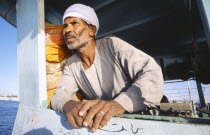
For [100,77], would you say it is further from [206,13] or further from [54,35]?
[206,13]

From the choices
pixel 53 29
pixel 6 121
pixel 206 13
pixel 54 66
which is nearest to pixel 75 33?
pixel 53 29

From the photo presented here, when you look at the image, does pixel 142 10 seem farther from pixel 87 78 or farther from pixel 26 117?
pixel 26 117

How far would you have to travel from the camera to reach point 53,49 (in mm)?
1626

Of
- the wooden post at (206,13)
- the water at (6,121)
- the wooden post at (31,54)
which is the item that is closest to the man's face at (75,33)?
the wooden post at (31,54)

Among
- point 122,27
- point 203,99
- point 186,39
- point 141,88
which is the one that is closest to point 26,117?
point 141,88

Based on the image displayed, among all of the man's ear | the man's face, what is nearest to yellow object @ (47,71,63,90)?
the man's face

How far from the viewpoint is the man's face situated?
5.19ft

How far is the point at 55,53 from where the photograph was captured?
164 cm

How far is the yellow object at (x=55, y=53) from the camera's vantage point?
1.59 meters

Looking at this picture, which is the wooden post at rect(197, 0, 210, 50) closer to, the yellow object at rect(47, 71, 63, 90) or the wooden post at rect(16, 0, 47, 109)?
the wooden post at rect(16, 0, 47, 109)

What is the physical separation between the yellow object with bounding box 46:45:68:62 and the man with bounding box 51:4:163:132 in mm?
137

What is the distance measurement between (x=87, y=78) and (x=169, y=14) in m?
2.05

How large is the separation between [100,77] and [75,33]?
619 mm

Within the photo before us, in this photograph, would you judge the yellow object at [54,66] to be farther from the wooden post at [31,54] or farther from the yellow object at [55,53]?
the wooden post at [31,54]
